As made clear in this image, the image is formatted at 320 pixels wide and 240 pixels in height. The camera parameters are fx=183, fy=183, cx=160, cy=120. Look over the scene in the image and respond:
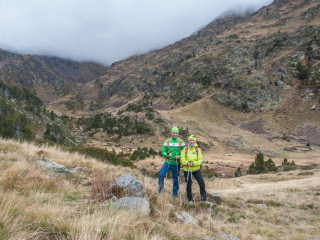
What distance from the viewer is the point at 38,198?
2.95 meters

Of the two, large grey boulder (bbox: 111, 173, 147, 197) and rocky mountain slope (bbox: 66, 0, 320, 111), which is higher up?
rocky mountain slope (bbox: 66, 0, 320, 111)

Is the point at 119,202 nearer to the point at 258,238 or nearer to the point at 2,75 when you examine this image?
the point at 258,238

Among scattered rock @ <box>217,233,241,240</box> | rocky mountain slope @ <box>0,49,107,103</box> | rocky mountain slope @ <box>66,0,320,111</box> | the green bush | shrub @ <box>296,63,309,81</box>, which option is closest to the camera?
scattered rock @ <box>217,233,241,240</box>

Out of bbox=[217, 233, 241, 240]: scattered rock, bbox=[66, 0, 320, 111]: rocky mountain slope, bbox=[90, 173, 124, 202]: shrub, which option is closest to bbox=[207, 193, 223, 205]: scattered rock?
bbox=[217, 233, 241, 240]: scattered rock

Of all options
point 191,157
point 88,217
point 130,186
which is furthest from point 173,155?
point 88,217

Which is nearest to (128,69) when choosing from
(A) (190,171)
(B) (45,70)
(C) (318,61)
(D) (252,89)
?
(B) (45,70)

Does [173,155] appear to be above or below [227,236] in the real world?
above

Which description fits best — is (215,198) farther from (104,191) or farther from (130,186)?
(104,191)

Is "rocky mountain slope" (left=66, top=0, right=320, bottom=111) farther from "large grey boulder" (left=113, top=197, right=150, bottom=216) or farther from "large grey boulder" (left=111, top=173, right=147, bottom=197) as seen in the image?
"large grey boulder" (left=113, top=197, right=150, bottom=216)

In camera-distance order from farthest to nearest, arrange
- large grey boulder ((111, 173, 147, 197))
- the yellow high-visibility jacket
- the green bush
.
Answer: the green bush < the yellow high-visibility jacket < large grey boulder ((111, 173, 147, 197))

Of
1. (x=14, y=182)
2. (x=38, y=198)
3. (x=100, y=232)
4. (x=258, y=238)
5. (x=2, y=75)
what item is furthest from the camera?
(x=2, y=75)

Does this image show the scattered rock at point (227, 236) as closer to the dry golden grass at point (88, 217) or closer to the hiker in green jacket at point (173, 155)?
the dry golden grass at point (88, 217)

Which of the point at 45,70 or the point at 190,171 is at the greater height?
the point at 45,70

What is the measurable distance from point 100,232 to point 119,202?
1.25 metres
